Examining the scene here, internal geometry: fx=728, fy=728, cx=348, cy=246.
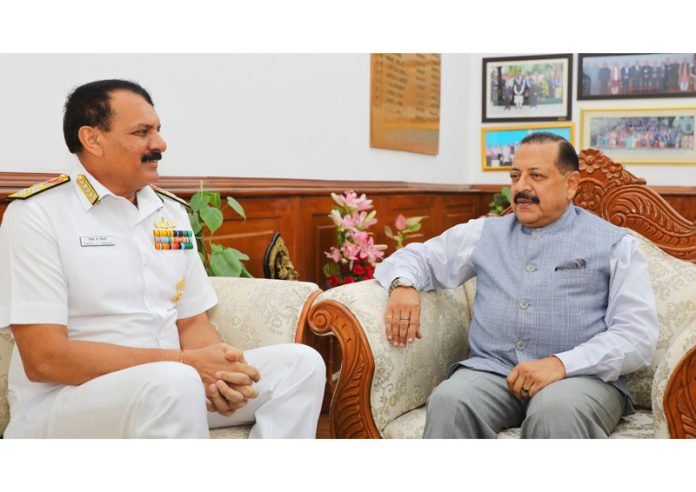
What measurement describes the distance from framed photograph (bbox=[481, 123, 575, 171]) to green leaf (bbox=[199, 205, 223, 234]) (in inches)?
156

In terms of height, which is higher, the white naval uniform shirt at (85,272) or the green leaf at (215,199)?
the green leaf at (215,199)

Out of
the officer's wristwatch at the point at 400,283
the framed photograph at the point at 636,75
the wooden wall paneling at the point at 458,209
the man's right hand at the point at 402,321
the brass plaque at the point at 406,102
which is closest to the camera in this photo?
the man's right hand at the point at 402,321

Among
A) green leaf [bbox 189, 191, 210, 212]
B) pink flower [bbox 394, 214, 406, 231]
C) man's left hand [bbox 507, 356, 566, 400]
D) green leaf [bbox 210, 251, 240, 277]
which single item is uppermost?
green leaf [bbox 189, 191, 210, 212]

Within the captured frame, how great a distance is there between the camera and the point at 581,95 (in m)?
5.77

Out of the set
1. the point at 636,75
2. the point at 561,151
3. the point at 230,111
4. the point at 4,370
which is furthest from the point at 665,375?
the point at 636,75

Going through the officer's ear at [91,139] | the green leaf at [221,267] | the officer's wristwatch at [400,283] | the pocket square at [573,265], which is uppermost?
the officer's ear at [91,139]

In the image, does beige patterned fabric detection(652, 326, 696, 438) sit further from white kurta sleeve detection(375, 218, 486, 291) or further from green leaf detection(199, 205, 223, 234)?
green leaf detection(199, 205, 223, 234)

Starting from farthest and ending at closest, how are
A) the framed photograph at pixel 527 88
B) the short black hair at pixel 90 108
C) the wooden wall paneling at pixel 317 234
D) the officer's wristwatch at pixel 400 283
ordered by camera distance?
the framed photograph at pixel 527 88
the wooden wall paneling at pixel 317 234
the officer's wristwatch at pixel 400 283
the short black hair at pixel 90 108

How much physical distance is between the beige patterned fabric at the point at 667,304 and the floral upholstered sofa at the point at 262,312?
1.05 m

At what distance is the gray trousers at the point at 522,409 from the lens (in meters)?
1.88

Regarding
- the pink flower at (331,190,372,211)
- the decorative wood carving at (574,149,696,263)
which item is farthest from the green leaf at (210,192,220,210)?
the decorative wood carving at (574,149,696,263)

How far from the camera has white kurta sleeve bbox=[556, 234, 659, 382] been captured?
2012mm

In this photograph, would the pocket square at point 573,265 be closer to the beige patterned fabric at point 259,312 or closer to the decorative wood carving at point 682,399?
the decorative wood carving at point 682,399

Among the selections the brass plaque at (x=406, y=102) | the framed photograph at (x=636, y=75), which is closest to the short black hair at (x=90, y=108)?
the brass plaque at (x=406, y=102)
